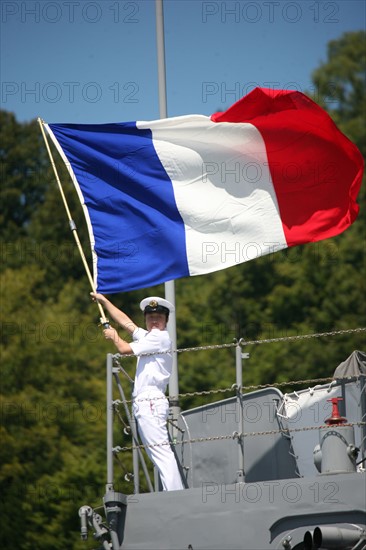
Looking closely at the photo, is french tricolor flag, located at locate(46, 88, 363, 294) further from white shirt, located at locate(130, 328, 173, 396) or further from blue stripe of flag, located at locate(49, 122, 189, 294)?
Result: white shirt, located at locate(130, 328, 173, 396)

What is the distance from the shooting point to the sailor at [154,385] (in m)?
9.28

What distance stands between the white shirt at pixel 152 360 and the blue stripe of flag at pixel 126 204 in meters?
1.25

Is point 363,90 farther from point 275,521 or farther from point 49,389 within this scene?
point 275,521

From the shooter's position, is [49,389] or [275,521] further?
[49,389]

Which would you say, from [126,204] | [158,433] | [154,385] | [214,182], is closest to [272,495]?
[158,433]

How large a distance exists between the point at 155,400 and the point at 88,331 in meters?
22.7

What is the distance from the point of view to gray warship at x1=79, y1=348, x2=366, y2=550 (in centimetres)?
846

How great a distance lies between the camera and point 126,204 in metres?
11.3

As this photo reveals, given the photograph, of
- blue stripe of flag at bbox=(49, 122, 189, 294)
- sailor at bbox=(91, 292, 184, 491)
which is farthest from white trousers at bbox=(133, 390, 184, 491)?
blue stripe of flag at bbox=(49, 122, 189, 294)

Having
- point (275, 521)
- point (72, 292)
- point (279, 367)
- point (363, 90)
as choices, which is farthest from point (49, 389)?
point (275, 521)

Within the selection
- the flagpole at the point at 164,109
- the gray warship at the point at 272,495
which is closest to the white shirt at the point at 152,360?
the gray warship at the point at 272,495

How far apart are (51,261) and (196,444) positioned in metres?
28.1

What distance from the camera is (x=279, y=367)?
30438mm

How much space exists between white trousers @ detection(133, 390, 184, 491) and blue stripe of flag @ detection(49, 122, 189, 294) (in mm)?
1609
